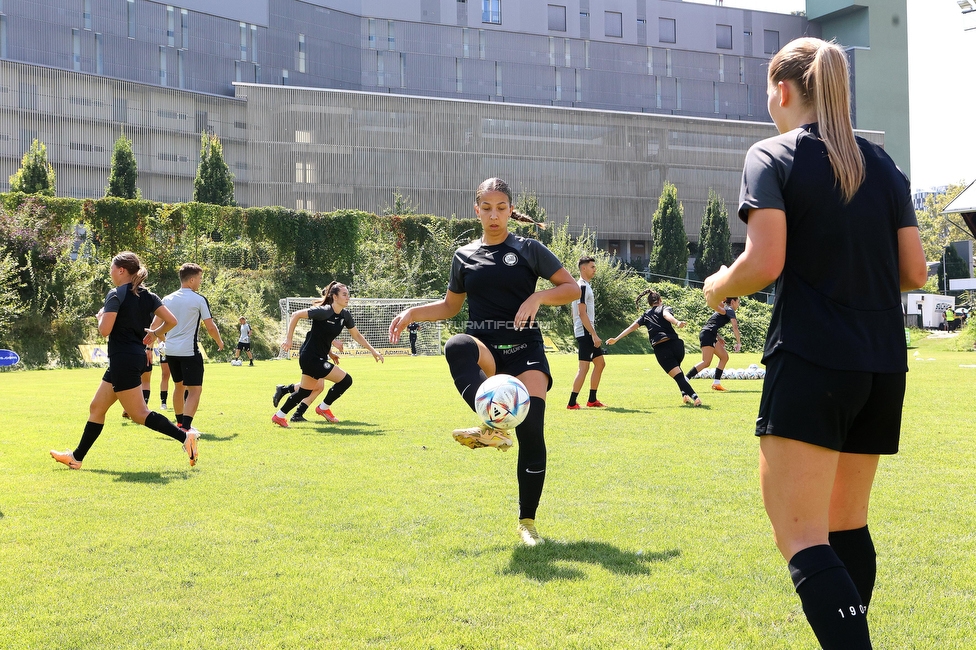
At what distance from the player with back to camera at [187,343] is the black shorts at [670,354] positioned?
723 centimetres

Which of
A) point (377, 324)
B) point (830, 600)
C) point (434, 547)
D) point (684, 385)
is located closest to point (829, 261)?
point (830, 600)

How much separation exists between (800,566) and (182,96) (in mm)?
68962

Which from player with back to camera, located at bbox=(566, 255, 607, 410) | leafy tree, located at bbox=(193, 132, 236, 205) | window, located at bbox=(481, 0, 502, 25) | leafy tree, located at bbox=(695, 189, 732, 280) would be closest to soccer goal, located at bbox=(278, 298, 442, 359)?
leafy tree, located at bbox=(193, 132, 236, 205)

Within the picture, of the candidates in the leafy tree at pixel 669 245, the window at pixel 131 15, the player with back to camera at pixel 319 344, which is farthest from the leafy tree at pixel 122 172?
the player with back to camera at pixel 319 344

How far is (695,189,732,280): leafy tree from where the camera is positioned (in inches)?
2692

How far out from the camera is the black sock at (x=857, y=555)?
3086 mm

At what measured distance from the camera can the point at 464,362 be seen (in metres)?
5.25

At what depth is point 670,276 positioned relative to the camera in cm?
6456

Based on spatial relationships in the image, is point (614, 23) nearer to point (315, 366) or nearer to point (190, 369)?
point (315, 366)

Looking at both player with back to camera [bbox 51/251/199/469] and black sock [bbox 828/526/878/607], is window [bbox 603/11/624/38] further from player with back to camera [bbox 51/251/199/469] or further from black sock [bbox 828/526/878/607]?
black sock [bbox 828/526/878/607]

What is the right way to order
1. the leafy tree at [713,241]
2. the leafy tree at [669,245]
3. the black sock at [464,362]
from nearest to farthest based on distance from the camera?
the black sock at [464,362], the leafy tree at [669,245], the leafy tree at [713,241]

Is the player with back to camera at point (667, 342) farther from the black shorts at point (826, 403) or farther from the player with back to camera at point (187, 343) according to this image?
the black shorts at point (826, 403)

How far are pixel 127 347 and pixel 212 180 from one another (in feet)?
160

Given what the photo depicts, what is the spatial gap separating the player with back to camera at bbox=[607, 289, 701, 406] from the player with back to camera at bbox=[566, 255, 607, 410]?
16.4 inches
